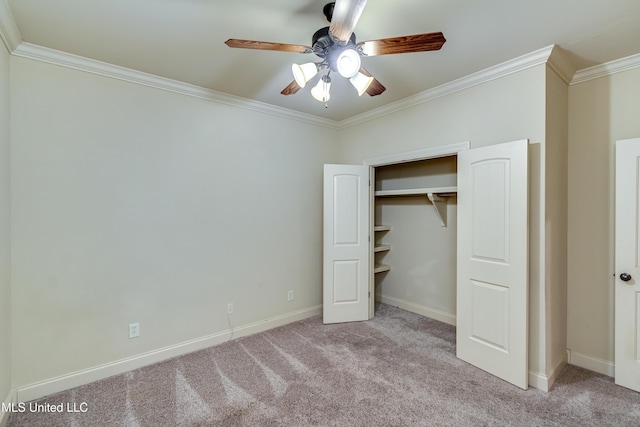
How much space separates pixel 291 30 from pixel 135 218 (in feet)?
6.60

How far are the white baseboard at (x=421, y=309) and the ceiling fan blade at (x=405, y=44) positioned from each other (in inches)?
117

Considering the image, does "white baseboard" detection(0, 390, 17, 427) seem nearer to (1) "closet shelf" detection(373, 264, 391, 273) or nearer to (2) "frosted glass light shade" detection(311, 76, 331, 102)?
(2) "frosted glass light shade" detection(311, 76, 331, 102)

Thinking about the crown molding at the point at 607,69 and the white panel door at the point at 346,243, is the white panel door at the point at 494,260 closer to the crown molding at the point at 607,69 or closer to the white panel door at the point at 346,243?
the crown molding at the point at 607,69

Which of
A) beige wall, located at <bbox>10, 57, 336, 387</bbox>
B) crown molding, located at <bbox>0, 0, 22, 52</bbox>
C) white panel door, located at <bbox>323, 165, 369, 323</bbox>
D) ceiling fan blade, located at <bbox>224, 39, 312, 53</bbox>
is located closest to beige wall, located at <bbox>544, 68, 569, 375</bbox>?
white panel door, located at <bbox>323, 165, 369, 323</bbox>

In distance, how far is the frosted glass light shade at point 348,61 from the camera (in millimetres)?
1711

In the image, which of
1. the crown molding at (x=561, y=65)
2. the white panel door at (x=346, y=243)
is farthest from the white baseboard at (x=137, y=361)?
the crown molding at (x=561, y=65)

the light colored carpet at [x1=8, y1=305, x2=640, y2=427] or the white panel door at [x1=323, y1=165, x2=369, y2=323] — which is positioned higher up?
the white panel door at [x1=323, y1=165, x2=369, y2=323]

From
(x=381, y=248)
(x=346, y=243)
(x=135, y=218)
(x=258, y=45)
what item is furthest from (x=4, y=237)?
(x=381, y=248)

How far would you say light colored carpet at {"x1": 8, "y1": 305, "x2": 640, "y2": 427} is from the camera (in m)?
1.94

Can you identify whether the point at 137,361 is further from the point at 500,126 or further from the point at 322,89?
the point at 500,126

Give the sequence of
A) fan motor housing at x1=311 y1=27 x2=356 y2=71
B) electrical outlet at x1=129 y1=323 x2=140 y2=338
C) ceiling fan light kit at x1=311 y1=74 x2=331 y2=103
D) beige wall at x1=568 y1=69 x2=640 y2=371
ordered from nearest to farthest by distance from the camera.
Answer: fan motor housing at x1=311 y1=27 x2=356 y2=71, ceiling fan light kit at x1=311 y1=74 x2=331 y2=103, beige wall at x1=568 y1=69 x2=640 y2=371, electrical outlet at x1=129 y1=323 x2=140 y2=338

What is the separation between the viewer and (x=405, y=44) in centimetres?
161

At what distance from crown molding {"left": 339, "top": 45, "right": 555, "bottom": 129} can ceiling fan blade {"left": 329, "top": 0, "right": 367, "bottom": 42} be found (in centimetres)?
171

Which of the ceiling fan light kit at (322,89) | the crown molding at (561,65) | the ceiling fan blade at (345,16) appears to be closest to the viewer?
the ceiling fan blade at (345,16)
